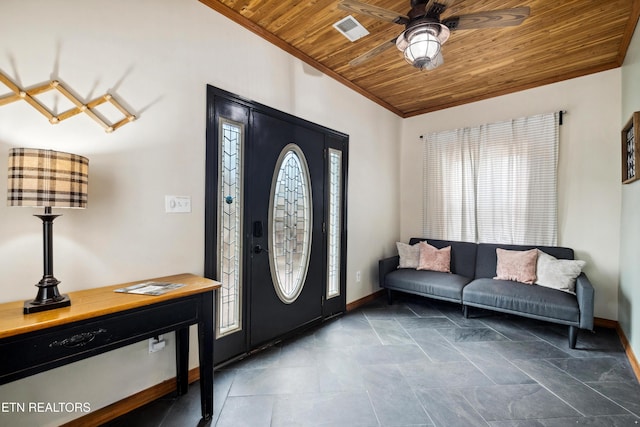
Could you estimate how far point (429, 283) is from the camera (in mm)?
3373

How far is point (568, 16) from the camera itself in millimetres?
2283

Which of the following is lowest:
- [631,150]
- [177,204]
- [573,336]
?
[573,336]

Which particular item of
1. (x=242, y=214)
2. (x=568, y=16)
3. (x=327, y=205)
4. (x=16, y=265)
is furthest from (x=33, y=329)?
(x=568, y=16)

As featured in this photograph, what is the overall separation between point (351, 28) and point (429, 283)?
2.83 meters

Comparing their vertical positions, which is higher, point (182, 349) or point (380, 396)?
point (182, 349)

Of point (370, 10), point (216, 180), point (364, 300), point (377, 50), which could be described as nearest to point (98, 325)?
point (216, 180)

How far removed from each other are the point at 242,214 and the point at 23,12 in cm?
163

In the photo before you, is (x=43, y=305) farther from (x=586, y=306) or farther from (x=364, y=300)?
(x=586, y=306)

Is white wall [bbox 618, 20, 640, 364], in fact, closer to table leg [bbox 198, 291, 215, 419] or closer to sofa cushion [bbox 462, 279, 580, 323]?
sofa cushion [bbox 462, 279, 580, 323]

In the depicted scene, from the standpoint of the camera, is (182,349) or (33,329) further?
(182,349)

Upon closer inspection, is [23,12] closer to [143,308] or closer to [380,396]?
[143,308]

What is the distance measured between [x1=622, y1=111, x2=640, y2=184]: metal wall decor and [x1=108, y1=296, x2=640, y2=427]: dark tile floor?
158cm

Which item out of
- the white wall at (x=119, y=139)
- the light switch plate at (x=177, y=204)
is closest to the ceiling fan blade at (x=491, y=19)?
the white wall at (x=119, y=139)

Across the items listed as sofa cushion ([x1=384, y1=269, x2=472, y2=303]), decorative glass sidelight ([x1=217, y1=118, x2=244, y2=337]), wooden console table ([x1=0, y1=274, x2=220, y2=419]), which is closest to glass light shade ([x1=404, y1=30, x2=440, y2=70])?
decorative glass sidelight ([x1=217, y1=118, x2=244, y2=337])
